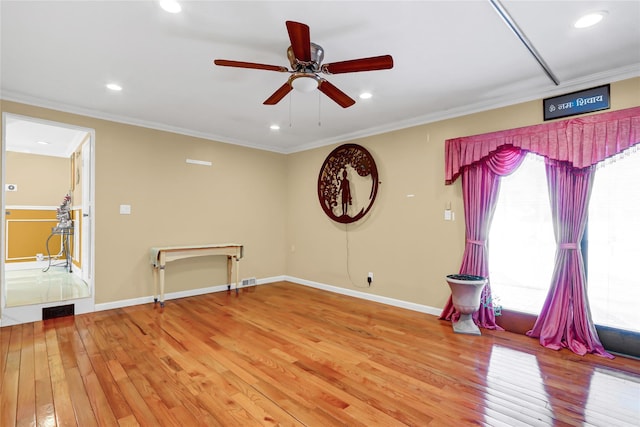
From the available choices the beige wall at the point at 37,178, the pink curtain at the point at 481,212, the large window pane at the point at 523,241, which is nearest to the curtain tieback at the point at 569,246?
the large window pane at the point at 523,241

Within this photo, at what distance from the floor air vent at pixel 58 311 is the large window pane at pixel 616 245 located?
18.7ft

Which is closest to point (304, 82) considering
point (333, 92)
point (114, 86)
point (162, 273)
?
point (333, 92)

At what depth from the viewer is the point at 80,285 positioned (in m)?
4.86

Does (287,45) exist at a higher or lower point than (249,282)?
higher

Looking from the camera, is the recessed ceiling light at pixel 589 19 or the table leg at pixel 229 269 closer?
the recessed ceiling light at pixel 589 19

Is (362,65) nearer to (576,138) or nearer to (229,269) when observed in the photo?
(576,138)

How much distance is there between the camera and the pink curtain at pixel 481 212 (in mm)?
3381

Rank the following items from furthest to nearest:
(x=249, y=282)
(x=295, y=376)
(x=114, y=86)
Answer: (x=249, y=282), (x=114, y=86), (x=295, y=376)

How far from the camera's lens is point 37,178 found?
261 inches

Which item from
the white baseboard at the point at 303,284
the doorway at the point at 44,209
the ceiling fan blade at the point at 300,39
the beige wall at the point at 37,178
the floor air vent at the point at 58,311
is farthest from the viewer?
the beige wall at the point at 37,178

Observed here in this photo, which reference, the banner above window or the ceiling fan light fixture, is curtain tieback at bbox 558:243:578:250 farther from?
the ceiling fan light fixture

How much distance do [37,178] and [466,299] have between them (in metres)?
8.53

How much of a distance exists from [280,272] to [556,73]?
4923 mm

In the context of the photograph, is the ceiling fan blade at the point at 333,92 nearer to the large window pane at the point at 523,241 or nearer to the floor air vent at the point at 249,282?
the large window pane at the point at 523,241
